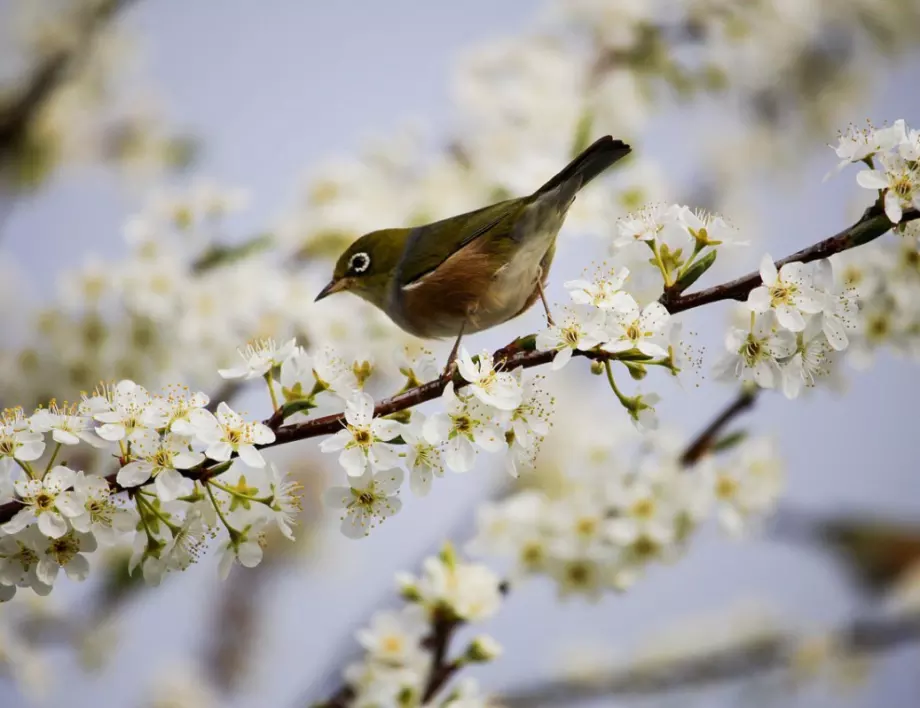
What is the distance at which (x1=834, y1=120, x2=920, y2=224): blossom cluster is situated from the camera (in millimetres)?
1184

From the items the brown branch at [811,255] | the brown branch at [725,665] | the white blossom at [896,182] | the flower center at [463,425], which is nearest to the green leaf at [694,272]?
the brown branch at [811,255]

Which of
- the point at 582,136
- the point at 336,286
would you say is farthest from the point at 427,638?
the point at 582,136

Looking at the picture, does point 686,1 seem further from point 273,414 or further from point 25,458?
point 25,458

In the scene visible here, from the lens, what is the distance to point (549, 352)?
1196mm

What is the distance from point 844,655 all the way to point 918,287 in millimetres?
2562

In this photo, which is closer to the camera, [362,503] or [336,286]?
[362,503]

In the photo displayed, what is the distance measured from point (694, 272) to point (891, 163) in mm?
319

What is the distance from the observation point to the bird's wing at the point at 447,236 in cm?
140

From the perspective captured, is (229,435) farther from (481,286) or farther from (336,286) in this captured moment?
(336,286)

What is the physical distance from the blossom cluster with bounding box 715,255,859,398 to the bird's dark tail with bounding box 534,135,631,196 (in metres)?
0.28

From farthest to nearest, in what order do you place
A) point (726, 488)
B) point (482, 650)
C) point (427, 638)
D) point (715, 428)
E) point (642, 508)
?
point (726, 488)
point (642, 508)
point (715, 428)
point (427, 638)
point (482, 650)

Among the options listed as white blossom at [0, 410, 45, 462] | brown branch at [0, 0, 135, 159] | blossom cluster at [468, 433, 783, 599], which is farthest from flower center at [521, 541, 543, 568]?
brown branch at [0, 0, 135, 159]

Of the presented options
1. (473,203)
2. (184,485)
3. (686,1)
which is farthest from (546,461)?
(184,485)

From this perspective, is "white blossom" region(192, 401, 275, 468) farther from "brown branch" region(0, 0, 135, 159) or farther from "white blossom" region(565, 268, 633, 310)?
"brown branch" region(0, 0, 135, 159)
